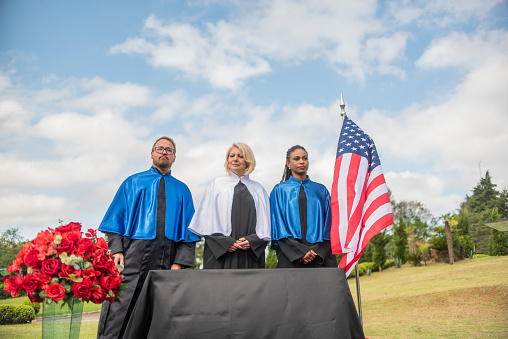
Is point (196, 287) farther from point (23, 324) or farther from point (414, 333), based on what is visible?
point (23, 324)

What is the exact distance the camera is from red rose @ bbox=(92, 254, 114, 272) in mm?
2416

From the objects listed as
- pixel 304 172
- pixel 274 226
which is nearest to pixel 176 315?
pixel 274 226

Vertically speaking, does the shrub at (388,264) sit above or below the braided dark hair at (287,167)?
below

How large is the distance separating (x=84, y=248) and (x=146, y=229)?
1.27m

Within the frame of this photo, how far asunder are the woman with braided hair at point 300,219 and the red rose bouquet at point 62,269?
1.79m

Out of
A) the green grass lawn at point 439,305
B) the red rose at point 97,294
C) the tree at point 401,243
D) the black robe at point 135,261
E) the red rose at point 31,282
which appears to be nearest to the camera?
the red rose at point 31,282

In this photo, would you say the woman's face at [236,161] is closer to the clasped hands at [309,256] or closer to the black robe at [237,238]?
the black robe at [237,238]

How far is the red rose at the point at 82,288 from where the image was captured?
2.28m

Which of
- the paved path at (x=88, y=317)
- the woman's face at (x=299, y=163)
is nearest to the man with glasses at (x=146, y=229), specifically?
the woman's face at (x=299, y=163)

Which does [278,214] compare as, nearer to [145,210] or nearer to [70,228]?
[145,210]

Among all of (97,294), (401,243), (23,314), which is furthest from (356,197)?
(401,243)

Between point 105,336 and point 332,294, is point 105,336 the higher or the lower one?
the lower one

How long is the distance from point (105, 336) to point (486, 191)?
9.87 m

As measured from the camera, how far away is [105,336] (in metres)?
3.40
